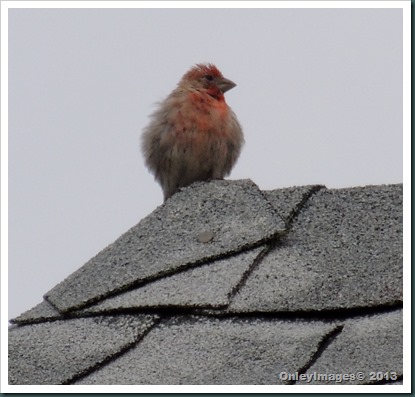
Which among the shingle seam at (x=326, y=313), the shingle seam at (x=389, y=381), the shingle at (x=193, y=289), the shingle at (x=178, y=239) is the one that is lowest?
the shingle seam at (x=389, y=381)

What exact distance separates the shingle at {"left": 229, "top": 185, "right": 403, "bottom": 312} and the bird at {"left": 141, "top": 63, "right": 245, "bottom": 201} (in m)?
1.47

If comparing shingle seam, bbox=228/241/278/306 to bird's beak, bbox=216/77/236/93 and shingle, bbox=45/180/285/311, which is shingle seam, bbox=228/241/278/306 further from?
bird's beak, bbox=216/77/236/93

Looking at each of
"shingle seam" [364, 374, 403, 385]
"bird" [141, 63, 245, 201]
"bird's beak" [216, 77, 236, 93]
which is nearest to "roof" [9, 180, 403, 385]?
"shingle seam" [364, 374, 403, 385]

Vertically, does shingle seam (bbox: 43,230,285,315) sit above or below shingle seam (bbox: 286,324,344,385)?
above

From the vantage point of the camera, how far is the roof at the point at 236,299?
3.87m

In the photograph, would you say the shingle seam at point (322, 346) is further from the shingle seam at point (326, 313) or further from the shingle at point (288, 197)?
the shingle at point (288, 197)

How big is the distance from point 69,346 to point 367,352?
47.5 inches

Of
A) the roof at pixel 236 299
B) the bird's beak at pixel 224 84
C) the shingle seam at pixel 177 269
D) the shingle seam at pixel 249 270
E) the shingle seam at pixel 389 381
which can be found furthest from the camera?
the bird's beak at pixel 224 84

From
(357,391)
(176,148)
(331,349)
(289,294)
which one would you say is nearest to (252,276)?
(289,294)

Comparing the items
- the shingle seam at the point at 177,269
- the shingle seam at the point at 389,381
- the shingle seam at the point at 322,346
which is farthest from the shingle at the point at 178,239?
the shingle seam at the point at 389,381

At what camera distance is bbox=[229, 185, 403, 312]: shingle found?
13.6 ft

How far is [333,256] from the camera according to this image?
173 inches

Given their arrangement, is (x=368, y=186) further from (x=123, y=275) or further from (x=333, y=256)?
(x=123, y=275)

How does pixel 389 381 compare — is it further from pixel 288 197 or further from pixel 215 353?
pixel 288 197
